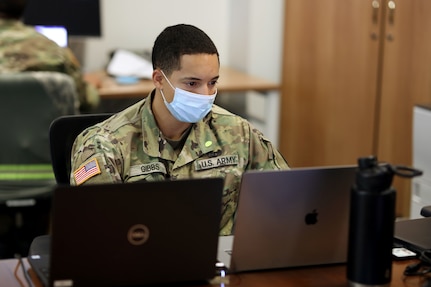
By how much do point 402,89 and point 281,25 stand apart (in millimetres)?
775

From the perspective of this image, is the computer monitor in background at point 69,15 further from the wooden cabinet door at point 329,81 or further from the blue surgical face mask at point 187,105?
the blue surgical face mask at point 187,105

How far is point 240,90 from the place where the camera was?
4.18m

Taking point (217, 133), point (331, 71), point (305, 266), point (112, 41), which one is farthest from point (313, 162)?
point (305, 266)

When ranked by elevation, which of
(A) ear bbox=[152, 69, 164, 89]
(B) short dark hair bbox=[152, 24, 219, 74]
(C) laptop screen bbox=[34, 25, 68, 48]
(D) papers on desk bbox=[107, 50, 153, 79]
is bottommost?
(D) papers on desk bbox=[107, 50, 153, 79]

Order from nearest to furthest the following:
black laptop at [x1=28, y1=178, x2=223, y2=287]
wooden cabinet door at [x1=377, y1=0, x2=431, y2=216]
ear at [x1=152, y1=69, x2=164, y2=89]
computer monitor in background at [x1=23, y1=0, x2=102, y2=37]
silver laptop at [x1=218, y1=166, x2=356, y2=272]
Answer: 1. black laptop at [x1=28, y1=178, x2=223, y2=287]
2. silver laptop at [x1=218, y1=166, x2=356, y2=272]
3. ear at [x1=152, y1=69, x2=164, y2=89]
4. wooden cabinet door at [x1=377, y1=0, x2=431, y2=216]
5. computer monitor in background at [x1=23, y1=0, x2=102, y2=37]

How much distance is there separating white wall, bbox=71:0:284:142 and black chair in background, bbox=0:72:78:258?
1420 millimetres

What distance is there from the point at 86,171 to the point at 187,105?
35 cm

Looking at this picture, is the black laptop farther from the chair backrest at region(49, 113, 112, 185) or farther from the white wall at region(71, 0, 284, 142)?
the white wall at region(71, 0, 284, 142)

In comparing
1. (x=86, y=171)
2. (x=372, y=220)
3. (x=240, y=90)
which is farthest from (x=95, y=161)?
(x=240, y=90)

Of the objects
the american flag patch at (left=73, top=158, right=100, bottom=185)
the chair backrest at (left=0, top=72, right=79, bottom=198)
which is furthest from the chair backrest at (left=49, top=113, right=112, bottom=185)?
the chair backrest at (left=0, top=72, right=79, bottom=198)

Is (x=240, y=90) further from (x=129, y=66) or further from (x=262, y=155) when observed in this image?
(x=262, y=155)

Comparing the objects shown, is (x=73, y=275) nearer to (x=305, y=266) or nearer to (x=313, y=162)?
(x=305, y=266)

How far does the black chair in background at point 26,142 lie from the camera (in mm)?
3018

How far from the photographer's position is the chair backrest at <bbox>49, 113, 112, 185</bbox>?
2.23 meters
